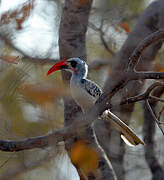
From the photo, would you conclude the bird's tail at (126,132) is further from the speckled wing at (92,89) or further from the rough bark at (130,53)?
the rough bark at (130,53)

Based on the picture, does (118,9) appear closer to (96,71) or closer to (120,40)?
(120,40)

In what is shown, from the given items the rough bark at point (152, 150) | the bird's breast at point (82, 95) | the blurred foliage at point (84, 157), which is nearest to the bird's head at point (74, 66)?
the bird's breast at point (82, 95)

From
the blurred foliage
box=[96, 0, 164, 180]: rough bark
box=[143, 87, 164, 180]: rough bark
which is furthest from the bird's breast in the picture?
box=[143, 87, 164, 180]: rough bark

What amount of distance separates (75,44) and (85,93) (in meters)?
1.04

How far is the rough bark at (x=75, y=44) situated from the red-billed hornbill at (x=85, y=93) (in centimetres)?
35

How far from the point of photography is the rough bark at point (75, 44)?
193 inches

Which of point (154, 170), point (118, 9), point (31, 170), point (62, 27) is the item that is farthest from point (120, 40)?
point (31, 170)

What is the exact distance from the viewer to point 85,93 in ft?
14.8

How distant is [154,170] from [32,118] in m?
2.27

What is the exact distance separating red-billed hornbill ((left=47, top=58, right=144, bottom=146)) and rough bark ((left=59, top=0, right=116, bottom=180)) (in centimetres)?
35

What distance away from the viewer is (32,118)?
14.7 feet

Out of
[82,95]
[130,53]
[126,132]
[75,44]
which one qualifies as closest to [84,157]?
[126,132]

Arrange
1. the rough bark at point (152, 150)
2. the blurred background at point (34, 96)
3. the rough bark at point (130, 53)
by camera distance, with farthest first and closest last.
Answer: the rough bark at point (152, 150) → the rough bark at point (130, 53) → the blurred background at point (34, 96)

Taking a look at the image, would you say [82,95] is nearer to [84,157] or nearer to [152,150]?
[84,157]
